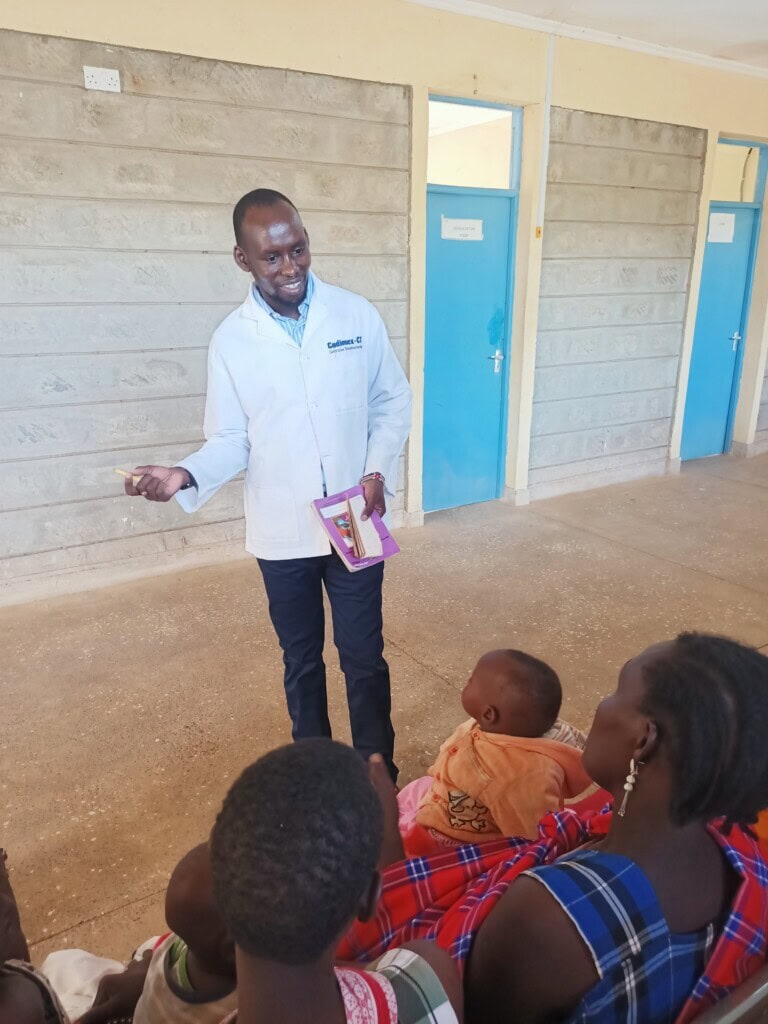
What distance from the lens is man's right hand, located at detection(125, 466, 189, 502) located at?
6.26 ft

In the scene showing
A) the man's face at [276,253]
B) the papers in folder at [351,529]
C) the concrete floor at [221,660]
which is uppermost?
the man's face at [276,253]

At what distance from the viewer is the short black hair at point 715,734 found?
943 millimetres

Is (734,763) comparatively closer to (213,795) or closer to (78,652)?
(213,795)

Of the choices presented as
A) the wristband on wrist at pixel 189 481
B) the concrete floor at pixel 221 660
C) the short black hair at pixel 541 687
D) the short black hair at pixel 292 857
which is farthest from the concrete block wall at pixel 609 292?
the short black hair at pixel 292 857

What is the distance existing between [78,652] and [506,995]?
2769 millimetres

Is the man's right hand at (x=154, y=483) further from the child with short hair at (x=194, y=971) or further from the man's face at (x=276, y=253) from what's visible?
the child with short hair at (x=194, y=971)

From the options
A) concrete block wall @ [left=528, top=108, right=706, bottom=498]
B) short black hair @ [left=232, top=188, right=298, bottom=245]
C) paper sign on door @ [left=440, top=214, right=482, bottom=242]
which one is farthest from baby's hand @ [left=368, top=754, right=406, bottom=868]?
concrete block wall @ [left=528, top=108, right=706, bottom=498]

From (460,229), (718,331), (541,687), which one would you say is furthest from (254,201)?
(718,331)

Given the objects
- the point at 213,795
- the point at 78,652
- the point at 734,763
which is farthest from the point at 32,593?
the point at 734,763

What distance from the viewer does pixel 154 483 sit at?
1919mm

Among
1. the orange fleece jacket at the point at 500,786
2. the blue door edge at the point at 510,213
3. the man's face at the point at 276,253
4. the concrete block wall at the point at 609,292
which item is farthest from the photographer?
the concrete block wall at the point at 609,292

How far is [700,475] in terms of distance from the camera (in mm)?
6168

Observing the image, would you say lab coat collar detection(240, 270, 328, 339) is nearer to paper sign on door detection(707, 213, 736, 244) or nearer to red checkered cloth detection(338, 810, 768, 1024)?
red checkered cloth detection(338, 810, 768, 1024)

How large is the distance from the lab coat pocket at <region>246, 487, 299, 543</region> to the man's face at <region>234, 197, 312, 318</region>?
493 millimetres
